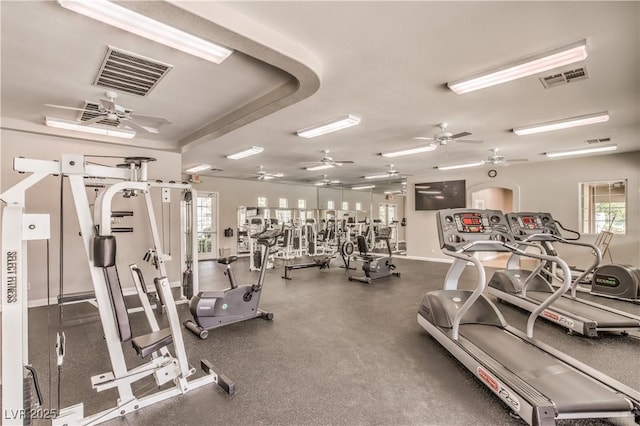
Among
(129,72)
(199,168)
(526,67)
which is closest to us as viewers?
(526,67)

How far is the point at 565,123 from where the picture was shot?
14.9 feet

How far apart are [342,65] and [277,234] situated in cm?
245

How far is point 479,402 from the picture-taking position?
2.22 meters

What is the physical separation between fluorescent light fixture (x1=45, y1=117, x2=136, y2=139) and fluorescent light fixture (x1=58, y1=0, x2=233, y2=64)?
3.05 metres

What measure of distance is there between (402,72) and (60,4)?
9.01 ft

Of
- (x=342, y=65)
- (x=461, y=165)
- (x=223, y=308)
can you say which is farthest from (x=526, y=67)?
(x=461, y=165)

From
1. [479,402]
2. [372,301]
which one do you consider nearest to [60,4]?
[479,402]

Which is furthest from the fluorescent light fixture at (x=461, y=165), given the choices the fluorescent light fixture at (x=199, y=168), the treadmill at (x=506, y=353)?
the fluorescent light fixture at (x=199, y=168)

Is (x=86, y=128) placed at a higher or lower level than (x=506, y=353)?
higher

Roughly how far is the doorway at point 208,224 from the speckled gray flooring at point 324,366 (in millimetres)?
5076

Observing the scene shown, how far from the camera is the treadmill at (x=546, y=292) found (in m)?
3.37

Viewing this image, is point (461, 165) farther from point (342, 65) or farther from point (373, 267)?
point (342, 65)

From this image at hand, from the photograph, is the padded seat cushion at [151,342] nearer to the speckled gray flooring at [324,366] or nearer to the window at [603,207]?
the speckled gray flooring at [324,366]

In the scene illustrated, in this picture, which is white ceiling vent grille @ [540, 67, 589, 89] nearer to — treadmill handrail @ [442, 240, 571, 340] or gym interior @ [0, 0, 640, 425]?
gym interior @ [0, 0, 640, 425]
